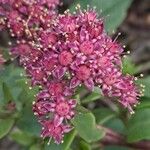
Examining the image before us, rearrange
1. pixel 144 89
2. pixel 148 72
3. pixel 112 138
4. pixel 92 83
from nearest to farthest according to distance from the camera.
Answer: pixel 92 83 → pixel 144 89 → pixel 112 138 → pixel 148 72

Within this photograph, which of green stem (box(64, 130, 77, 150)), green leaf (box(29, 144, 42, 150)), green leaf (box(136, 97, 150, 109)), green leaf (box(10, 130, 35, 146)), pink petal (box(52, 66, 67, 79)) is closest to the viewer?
pink petal (box(52, 66, 67, 79))

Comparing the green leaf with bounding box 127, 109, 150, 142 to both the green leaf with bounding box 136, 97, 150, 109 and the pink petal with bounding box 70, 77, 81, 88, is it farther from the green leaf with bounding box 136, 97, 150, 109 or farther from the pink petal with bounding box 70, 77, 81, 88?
the pink petal with bounding box 70, 77, 81, 88

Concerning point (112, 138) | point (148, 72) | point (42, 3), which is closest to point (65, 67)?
point (42, 3)

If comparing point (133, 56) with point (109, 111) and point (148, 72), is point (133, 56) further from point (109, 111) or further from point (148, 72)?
point (109, 111)

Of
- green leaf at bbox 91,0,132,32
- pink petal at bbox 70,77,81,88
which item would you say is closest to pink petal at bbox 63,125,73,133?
pink petal at bbox 70,77,81,88

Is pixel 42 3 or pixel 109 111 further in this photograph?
pixel 109 111

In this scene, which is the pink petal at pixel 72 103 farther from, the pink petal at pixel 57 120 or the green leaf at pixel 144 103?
the green leaf at pixel 144 103

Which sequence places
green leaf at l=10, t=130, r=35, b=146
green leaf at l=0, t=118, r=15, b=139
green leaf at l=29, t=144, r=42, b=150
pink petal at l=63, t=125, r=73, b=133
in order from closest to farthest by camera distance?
pink petal at l=63, t=125, r=73, b=133, green leaf at l=0, t=118, r=15, b=139, green leaf at l=29, t=144, r=42, b=150, green leaf at l=10, t=130, r=35, b=146

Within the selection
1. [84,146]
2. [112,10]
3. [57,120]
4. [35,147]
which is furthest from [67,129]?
[112,10]
